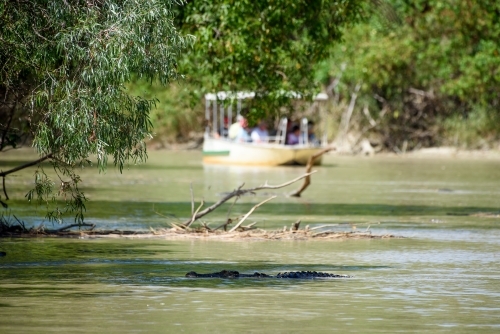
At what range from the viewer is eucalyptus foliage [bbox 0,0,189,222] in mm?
13617

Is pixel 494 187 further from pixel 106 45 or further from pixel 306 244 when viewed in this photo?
pixel 106 45

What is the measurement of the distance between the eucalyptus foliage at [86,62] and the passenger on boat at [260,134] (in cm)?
3391

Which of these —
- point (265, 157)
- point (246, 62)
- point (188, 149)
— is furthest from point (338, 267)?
point (188, 149)

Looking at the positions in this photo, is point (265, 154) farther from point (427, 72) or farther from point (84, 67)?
point (84, 67)

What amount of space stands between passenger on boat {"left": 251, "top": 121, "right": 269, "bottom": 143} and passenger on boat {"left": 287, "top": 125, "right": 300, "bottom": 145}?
944mm

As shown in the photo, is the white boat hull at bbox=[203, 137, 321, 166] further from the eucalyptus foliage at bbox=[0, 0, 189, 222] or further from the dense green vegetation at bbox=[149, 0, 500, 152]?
the eucalyptus foliage at bbox=[0, 0, 189, 222]

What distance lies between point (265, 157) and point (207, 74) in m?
23.2

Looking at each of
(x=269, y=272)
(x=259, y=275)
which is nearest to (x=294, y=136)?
(x=269, y=272)

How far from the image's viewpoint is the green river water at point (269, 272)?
37.1 feet

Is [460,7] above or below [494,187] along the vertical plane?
above

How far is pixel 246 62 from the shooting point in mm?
22938

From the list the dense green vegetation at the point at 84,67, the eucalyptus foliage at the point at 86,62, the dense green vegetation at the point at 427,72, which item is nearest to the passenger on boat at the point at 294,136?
the dense green vegetation at the point at 427,72

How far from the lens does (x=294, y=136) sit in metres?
49.3

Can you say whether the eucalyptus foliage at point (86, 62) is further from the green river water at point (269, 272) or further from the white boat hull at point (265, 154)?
the white boat hull at point (265, 154)
